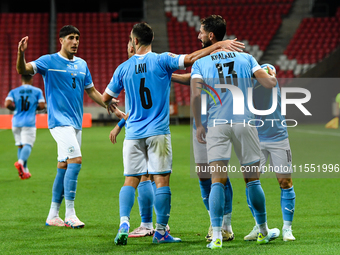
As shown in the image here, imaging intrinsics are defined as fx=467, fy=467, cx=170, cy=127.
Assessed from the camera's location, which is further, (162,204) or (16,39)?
(16,39)

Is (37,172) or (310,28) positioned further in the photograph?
(310,28)

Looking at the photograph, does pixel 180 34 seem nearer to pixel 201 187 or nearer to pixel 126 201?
pixel 201 187

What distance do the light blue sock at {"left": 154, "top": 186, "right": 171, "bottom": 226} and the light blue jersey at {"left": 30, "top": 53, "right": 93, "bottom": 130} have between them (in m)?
1.60

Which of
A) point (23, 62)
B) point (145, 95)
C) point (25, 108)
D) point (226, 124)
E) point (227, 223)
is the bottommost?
point (227, 223)

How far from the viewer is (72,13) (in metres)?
30.6

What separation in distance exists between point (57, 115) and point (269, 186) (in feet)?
13.0

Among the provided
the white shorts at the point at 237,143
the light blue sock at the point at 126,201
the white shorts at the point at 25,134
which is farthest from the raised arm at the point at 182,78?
the white shorts at the point at 25,134

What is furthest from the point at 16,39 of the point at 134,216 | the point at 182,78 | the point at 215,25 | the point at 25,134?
the point at 215,25

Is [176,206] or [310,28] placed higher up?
[310,28]

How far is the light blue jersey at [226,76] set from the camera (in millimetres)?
4062

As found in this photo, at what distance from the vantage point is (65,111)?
17.6ft

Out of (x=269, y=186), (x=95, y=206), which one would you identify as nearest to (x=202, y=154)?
(x=95, y=206)

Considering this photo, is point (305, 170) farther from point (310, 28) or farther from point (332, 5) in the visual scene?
point (332, 5)

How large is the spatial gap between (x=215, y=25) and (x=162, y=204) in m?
1.70
